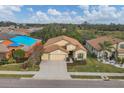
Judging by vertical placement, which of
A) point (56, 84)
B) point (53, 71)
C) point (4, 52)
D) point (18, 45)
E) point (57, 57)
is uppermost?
point (18, 45)

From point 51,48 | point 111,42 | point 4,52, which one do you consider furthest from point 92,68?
point 4,52

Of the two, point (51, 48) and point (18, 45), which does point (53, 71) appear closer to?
point (51, 48)

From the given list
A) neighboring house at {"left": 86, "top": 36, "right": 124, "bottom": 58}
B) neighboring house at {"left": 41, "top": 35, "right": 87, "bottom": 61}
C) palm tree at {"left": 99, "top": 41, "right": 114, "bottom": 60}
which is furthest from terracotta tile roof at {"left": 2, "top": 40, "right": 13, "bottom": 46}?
palm tree at {"left": 99, "top": 41, "right": 114, "bottom": 60}

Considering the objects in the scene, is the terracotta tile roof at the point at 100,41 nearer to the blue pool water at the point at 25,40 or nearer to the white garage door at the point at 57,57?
the white garage door at the point at 57,57

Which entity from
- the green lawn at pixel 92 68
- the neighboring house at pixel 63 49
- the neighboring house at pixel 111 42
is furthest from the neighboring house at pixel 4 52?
the neighboring house at pixel 111 42
